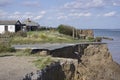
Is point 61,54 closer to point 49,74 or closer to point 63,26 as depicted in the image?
point 49,74

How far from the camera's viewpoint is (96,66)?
40.2 m

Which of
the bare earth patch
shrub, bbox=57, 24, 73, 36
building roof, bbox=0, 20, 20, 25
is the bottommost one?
the bare earth patch

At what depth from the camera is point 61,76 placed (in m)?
23.2

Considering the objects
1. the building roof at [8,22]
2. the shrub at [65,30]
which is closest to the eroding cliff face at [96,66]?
the shrub at [65,30]

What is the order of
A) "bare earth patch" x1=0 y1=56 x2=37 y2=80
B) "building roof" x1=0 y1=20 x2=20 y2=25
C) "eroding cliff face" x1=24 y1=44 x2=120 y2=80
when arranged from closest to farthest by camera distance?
"bare earth patch" x1=0 y1=56 x2=37 y2=80, "eroding cliff face" x1=24 y1=44 x2=120 y2=80, "building roof" x1=0 y1=20 x2=20 y2=25

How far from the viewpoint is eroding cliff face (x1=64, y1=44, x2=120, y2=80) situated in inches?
1107

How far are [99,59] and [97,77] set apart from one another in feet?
39.7

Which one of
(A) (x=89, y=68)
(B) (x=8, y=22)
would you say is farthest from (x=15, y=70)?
(B) (x=8, y=22)

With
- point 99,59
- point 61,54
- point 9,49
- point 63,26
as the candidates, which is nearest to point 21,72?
point 9,49

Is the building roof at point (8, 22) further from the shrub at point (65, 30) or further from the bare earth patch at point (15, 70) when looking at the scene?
the bare earth patch at point (15, 70)

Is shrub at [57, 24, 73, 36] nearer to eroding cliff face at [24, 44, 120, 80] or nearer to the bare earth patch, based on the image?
eroding cliff face at [24, 44, 120, 80]

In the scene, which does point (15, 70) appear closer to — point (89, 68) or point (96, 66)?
point (89, 68)

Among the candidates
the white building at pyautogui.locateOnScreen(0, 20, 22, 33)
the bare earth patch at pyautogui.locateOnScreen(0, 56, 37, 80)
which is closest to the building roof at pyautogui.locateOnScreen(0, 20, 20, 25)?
the white building at pyautogui.locateOnScreen(0, 20, 22, 33)

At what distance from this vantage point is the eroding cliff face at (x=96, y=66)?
92.2 ft
